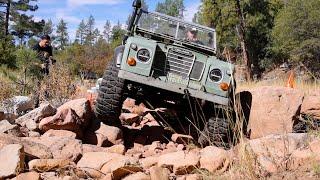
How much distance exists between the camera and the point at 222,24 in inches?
1416

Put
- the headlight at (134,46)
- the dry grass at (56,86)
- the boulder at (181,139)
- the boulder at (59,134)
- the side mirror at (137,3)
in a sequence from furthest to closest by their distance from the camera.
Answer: the dry grass at (56,86)
the side mirror at (137,3)
the boulder at (181,139)
the headlight at (134,46)
the boulder at (59,134)

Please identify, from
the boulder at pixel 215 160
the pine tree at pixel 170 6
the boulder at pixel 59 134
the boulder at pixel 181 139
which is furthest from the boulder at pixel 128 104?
the pine tree at pixel 170 6

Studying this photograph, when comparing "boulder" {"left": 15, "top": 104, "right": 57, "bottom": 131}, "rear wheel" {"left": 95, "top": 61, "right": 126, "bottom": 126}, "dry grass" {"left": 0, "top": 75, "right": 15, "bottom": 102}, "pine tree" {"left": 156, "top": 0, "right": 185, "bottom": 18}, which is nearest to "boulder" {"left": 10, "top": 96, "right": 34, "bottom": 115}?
"dry grass" {"left": 0, "top": 75, "right": 15, "bottom": 102}

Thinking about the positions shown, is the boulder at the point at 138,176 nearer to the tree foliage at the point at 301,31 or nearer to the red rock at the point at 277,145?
the red rock at the point at 277,145

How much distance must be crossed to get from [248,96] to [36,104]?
373 cm

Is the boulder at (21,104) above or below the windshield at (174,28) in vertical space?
below

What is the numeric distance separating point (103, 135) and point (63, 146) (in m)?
1.05

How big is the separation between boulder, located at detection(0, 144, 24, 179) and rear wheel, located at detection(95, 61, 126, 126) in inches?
75.7

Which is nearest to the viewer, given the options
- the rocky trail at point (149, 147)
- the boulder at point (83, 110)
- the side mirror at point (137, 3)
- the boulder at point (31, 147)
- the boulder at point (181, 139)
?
the rocky trail at point (149, 147)

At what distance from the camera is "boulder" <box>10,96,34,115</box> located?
25.8 ft

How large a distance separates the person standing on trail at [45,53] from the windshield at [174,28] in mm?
2725

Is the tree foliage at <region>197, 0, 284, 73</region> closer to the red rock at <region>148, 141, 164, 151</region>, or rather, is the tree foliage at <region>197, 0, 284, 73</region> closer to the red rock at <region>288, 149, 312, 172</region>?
the red rock at <region>148, 141, 164, 151</region>

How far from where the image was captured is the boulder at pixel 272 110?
697cm

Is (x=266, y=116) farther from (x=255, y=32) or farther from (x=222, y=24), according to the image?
(x=255, y=32)
